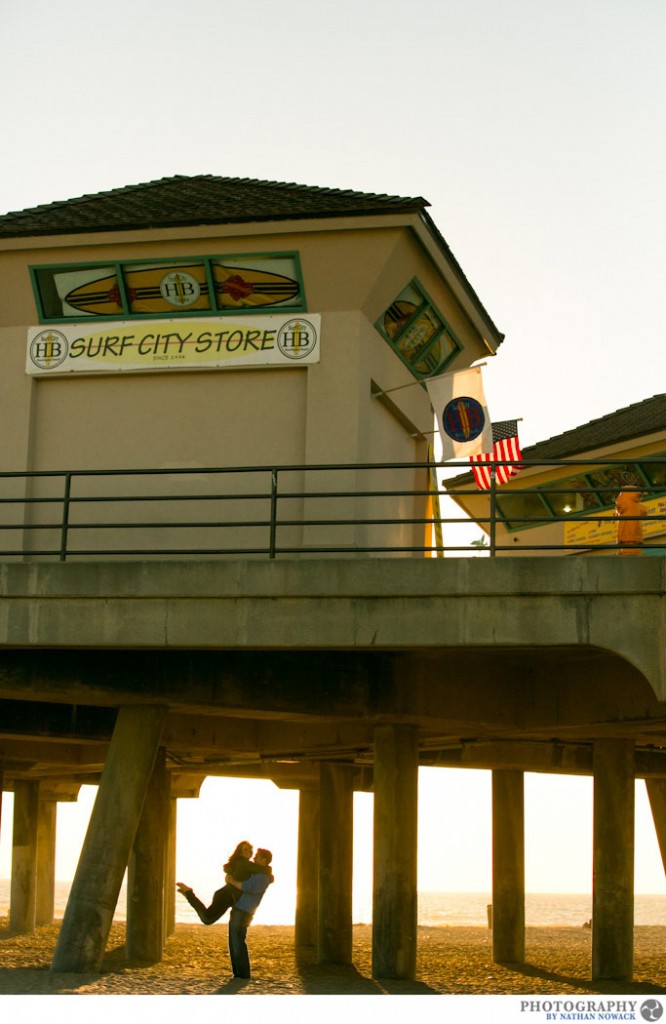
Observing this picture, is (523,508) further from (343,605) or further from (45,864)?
(343,605)

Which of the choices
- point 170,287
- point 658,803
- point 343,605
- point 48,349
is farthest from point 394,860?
point 658,803

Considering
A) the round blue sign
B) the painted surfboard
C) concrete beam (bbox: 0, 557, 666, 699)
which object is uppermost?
the painted surfboard

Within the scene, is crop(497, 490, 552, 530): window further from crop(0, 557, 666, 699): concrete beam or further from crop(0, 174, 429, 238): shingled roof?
crop(0, 557, 666, 699): concrete beam

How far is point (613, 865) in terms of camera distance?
2366 centimetres

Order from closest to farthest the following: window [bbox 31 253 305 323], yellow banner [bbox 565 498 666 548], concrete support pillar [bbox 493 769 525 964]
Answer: window [bbox 31 253 305 323] < concrete support pillar [bbox 493 769 525 964] < yellow banner [bbox 565 498 666 548]

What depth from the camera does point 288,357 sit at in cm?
2077

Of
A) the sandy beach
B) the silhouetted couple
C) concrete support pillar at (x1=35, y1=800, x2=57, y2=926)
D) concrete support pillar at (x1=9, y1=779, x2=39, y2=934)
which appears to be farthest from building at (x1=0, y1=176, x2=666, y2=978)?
concrete support pillar at (x1=35, y1=800, x2=57, y2=926)

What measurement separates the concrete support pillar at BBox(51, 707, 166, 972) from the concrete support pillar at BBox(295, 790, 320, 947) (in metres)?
15.4

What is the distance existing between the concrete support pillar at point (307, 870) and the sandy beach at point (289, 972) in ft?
1.85

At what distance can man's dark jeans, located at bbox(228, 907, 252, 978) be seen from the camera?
59.7 ft

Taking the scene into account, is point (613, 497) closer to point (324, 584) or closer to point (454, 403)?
point (454, 403)

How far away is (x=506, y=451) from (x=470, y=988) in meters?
8.44

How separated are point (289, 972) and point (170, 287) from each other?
434 inches

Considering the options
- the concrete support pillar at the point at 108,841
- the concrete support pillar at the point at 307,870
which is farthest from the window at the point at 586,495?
the concrete support pillar at the point at 108,841
